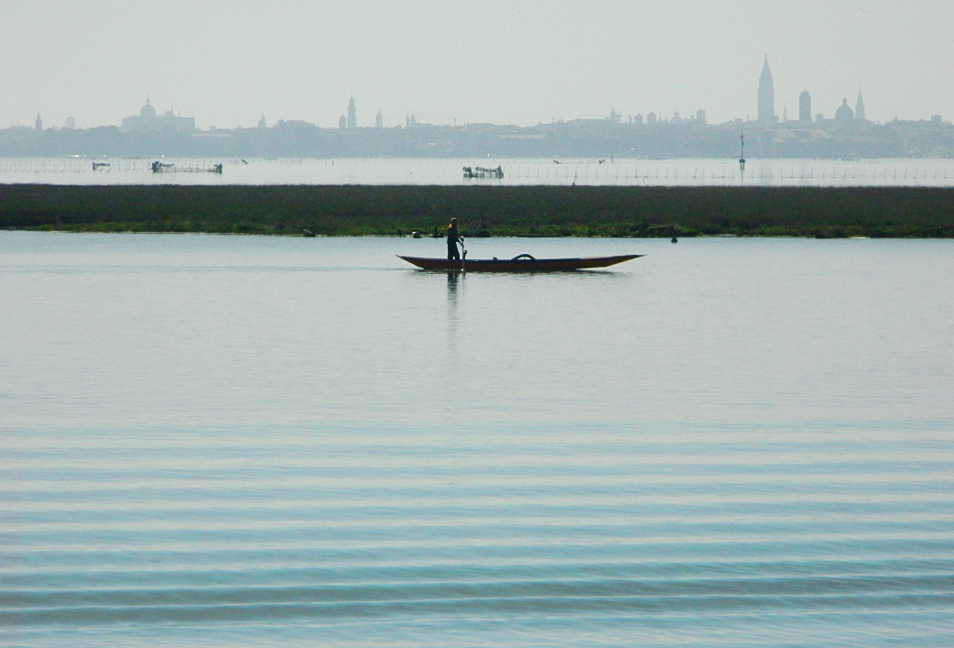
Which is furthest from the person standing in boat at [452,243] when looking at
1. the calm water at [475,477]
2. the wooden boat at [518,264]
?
the calm water at [475,477]

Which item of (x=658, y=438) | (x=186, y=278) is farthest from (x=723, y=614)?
(x=186, y=278)

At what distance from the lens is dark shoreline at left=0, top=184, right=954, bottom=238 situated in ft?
260

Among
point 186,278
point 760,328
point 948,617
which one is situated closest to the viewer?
point 948,617

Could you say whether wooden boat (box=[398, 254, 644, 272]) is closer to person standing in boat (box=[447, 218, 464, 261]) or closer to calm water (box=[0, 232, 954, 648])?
person standing in boat (box=[447, 218, 464, 261])

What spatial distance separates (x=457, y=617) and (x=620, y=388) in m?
13.4

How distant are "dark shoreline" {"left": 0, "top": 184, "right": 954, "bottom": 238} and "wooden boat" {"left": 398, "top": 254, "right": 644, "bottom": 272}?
2328 centimetres

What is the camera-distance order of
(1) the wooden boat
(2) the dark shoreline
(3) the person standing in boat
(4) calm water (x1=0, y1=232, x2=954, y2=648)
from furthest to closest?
(2) the dark shoreline, (3) the person standing in boat, (1) the wooden boat, (4) calm water (x1=0, y1=232, x2=954, y2=648)

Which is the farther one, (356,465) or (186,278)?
(186,278)

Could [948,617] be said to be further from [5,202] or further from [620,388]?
[5,202]

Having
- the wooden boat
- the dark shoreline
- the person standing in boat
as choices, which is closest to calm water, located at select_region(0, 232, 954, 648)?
Answer: the wooden boat

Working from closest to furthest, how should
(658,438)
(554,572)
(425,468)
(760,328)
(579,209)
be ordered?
(554,572), (425,468), (658,438), (760,328), (579,209)

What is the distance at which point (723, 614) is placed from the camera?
457 inches

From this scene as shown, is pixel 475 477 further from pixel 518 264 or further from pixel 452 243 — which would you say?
pixel 452 243

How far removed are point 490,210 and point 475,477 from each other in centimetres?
→ 8026
